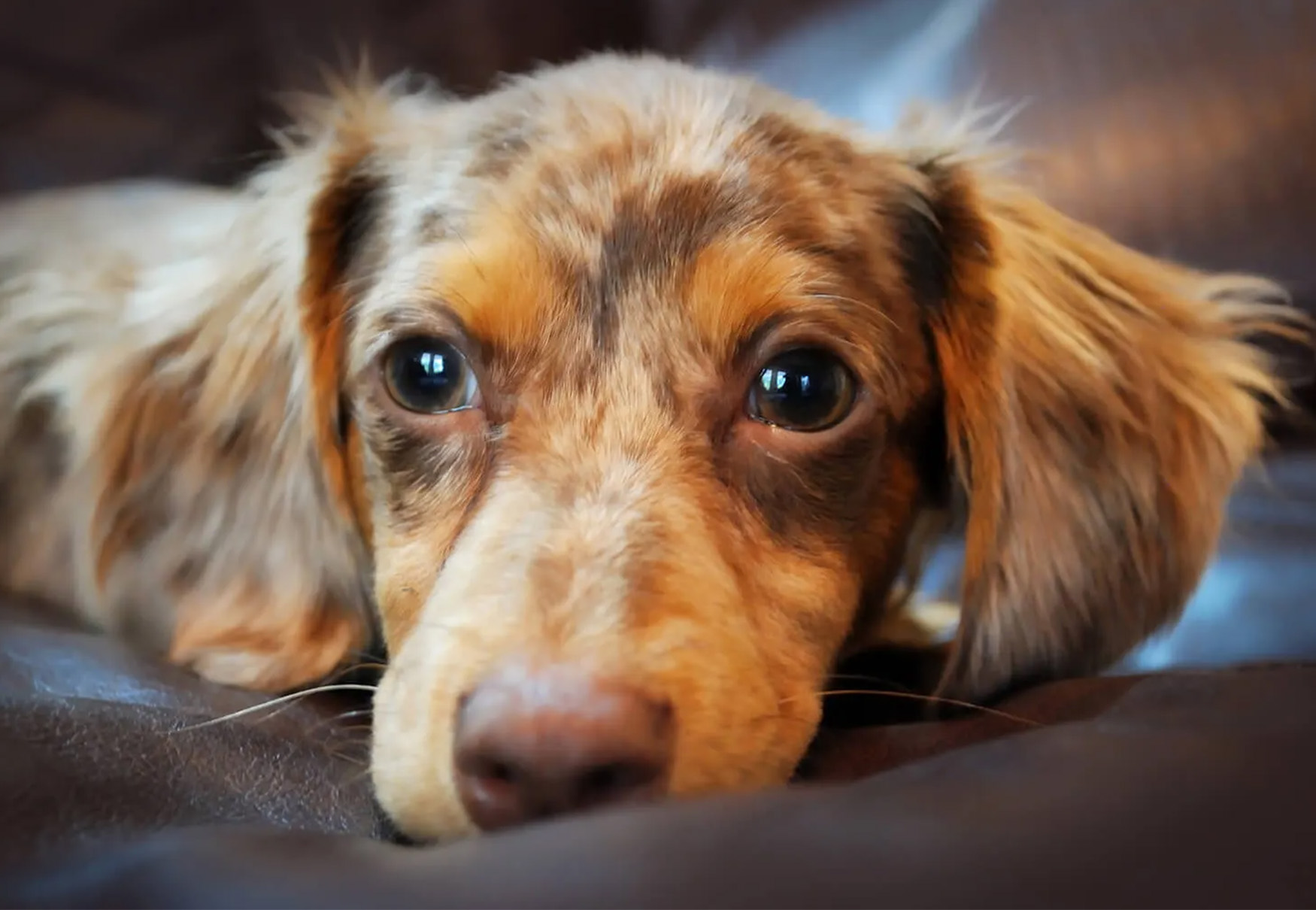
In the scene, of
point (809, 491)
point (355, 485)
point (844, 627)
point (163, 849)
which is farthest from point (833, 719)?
point (163, 849)

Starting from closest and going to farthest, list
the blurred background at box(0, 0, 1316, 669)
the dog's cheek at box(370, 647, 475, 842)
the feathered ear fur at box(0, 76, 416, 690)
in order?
1. the dog's cheek at box(370, 647, 475, 842)
2. the feathered ear fur at box(0, 76, 416, 690)
3. the blurred background at box(0, 0, 1316, 669)

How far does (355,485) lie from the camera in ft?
4.37

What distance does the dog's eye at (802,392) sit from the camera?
118 cm

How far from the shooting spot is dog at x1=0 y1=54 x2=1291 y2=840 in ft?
3.30

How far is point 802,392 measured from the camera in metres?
1.19

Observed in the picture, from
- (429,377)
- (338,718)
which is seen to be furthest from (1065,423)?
(338,718)

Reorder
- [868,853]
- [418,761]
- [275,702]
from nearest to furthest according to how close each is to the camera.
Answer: [868,853]
[418,761]
[275,702]

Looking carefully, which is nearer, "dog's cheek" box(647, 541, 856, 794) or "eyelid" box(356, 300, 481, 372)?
"dog's cheek" box(647, 541, 856, 794)

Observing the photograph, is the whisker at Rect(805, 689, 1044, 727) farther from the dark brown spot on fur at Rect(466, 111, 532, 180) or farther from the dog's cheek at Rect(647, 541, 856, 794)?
the dark brown spot on fur at Rect(466, 111, 532, 180)

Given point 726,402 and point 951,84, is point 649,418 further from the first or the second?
point 951,84

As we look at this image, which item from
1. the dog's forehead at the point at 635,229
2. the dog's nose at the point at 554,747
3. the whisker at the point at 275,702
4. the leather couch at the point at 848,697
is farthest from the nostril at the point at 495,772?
the dog's forehead at the point at 635,229

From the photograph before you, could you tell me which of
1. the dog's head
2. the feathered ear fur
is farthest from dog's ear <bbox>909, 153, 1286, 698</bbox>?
the feathered ear fur

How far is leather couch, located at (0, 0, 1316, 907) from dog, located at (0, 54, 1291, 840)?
0.11 m

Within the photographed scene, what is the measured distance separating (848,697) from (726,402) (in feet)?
1.11
